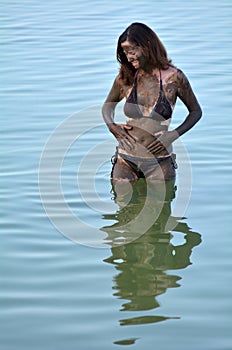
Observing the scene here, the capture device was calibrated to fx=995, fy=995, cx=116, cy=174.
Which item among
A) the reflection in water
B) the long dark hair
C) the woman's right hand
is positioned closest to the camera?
the reflection in water

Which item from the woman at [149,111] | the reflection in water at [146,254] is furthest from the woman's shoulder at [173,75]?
the reflection in water at [146,254]

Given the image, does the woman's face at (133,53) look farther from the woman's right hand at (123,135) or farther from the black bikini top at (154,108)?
the woman's right hand at (123,135)

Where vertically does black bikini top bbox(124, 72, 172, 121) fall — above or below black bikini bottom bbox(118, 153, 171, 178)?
above

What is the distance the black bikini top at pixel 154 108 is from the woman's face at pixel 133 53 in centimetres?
29

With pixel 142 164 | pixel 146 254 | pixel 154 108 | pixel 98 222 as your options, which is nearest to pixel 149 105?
pixel 154 108

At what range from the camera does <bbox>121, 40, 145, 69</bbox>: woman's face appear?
7590 mm

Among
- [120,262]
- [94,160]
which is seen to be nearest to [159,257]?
[120,262]

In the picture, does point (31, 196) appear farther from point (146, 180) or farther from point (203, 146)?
point (203, 146)

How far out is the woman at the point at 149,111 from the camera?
25.8 ft

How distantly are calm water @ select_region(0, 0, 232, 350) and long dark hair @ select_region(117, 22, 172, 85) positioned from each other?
3.37ft

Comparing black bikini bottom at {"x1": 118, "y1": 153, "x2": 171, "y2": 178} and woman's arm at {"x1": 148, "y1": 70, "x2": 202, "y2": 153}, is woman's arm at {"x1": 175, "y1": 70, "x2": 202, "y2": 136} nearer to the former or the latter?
woman's arm at {"x1": 148, "y1": 70, "x2": 202, "y2": 153}

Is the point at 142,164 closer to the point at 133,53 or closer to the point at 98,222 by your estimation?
the point at 98,222

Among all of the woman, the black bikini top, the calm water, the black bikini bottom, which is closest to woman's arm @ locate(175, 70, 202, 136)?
the woman

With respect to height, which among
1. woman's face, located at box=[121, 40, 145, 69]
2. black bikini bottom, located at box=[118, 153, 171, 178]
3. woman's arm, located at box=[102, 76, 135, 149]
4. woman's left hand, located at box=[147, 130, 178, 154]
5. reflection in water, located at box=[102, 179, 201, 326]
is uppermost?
woman's face, located at box=[121, 40, 145, 69]
